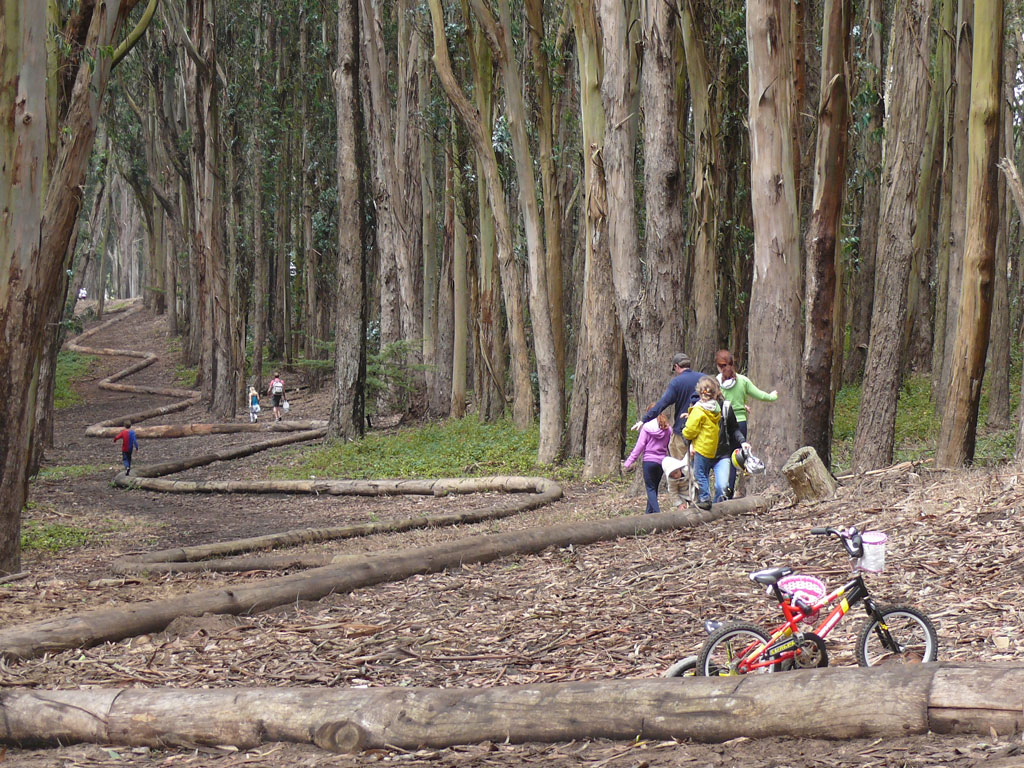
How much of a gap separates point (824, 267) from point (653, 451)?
2.56 meters

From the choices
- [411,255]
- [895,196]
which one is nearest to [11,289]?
[895,196]

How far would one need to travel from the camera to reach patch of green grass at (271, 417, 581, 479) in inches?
630

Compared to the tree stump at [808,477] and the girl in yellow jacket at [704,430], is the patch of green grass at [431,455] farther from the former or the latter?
the tree stump at [808,477]

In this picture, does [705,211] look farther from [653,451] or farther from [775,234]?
[653,451]

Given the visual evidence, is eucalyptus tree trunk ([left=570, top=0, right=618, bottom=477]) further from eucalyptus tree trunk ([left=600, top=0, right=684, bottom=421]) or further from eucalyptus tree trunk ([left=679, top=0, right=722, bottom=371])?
eucalyptus tree trunk ([left=679, top=0, right=722, bottom=371])

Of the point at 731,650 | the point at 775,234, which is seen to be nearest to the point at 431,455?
the point at 775,234

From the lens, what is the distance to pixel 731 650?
4.49 m

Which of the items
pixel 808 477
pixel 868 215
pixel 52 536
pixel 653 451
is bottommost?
pixel 52 536

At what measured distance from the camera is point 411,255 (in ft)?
76.1

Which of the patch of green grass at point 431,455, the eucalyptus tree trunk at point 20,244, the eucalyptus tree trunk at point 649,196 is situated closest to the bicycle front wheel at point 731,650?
the eucalyptus tree trunk at point 20,244

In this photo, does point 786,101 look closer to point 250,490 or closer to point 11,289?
point 11,289

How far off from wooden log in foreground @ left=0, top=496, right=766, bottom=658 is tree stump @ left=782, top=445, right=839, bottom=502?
1.23ft

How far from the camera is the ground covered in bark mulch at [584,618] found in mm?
3857

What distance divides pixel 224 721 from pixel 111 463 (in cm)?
1722
